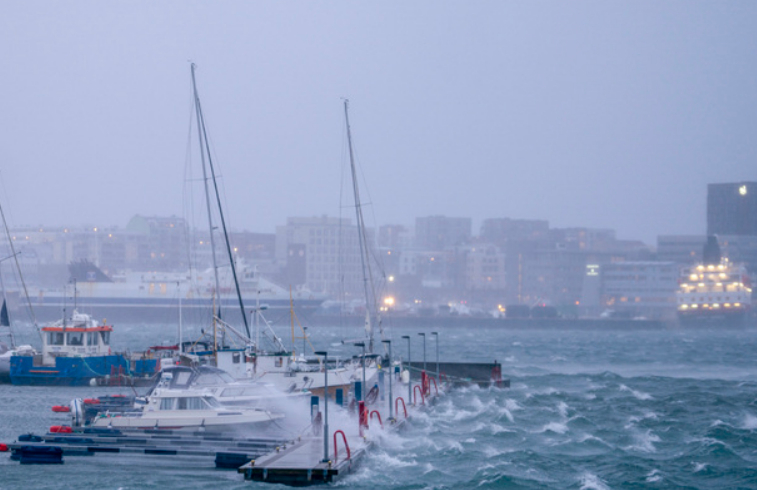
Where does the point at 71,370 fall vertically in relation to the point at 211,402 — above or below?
below

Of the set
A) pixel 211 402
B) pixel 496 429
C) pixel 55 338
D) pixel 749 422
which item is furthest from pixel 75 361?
pixel 749 422

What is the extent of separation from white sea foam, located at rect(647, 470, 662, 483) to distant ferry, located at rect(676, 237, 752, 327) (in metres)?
133

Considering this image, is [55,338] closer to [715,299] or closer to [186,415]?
[186,415]

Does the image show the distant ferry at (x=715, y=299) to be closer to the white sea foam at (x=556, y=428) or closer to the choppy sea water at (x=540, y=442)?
the choppy sea water at (x=540, y=442)

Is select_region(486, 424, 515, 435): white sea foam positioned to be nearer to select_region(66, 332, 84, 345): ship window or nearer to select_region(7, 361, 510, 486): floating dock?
select_region(7, 361, 510, 486): floating dock

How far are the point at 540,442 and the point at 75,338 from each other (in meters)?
24.4

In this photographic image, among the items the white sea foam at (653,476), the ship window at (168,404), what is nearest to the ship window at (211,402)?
the ship window at (168,404)

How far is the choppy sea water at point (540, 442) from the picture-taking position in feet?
83.0

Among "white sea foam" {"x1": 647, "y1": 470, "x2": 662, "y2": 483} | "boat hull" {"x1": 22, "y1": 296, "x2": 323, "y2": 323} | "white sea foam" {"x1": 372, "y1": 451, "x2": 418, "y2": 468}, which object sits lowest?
"boat hull" {"x1": 22, "y1": 296, "x2": 323, "y2": 323}

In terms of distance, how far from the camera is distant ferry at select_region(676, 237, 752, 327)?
502 ft

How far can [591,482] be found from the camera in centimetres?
2552

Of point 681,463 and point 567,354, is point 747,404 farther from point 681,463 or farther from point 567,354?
point 567,354

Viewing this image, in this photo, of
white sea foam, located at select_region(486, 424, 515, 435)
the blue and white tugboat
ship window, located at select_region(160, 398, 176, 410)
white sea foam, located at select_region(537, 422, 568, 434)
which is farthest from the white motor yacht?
the blue and white tugboat

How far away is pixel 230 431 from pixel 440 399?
48.9ft
